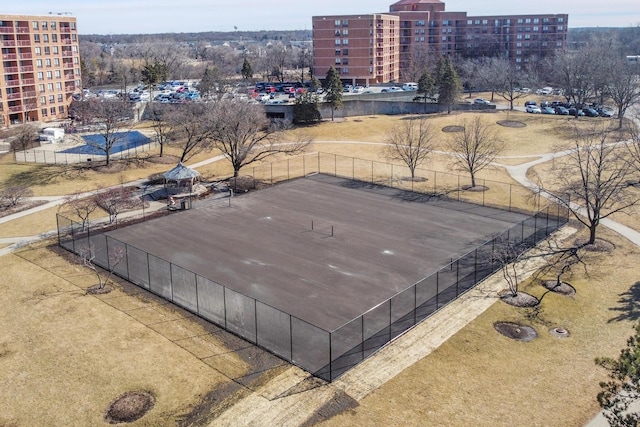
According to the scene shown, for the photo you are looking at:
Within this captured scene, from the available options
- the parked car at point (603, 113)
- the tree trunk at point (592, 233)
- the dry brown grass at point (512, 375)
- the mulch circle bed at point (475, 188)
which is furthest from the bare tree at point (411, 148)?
the dry brown grass at point (512, 375)

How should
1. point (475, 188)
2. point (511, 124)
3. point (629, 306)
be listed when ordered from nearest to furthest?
point (629, 306)
point (475, 188)
point (511, 124)

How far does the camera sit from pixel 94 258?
121 feet

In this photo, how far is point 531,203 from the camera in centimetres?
4838

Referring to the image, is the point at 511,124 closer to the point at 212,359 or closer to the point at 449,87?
the point at 449,87

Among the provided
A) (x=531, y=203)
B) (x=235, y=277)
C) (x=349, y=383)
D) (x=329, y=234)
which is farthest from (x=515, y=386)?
(x=531, y=203)

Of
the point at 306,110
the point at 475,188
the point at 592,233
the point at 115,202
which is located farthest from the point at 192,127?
the point at 592,233

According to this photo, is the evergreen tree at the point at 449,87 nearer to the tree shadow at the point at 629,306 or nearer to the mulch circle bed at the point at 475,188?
the mulch circle bed at the point at 475,188

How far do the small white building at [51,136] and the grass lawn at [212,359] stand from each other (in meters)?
44.2

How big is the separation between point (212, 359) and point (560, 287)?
19287 millimetres

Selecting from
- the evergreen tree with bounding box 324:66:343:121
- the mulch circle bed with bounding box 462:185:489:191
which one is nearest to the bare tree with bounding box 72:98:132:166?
the evergreen tree with bounding box 324:66:343:121

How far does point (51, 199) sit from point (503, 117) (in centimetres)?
6010

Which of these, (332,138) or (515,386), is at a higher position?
(332,138)

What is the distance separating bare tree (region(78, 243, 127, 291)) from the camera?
110ft

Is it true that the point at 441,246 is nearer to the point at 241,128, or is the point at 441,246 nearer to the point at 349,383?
the point at 349,383
